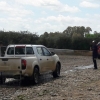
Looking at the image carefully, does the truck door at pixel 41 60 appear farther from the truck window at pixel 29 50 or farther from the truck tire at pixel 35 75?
the truck tire at pixel 35 75

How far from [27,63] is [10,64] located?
732mm

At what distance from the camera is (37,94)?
12.0 metres

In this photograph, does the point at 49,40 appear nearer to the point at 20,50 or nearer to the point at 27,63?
the point at 20,50

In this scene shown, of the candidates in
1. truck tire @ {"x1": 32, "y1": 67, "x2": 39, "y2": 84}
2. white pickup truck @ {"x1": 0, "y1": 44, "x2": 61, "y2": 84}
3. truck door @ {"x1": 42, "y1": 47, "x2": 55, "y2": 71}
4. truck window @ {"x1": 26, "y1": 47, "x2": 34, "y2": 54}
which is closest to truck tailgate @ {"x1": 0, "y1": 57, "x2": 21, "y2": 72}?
white pickup truck @ {"x1": 0, "y1": 44, "x2": 61, "y2": 84}

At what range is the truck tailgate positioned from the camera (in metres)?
14.6

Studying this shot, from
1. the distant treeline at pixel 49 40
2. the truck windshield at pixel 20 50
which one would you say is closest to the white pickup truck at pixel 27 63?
the truck windshield at pixel 20 50

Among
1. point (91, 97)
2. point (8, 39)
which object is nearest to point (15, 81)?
point (91, 97)

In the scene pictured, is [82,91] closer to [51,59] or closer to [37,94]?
[37,94]

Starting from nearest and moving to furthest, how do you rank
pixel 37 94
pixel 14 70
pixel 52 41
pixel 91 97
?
pixel 91 97
pixel 37 94
pixel 14 70
pixel 52 41

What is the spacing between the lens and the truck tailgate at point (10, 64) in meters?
14.6

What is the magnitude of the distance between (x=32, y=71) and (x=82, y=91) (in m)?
3.30

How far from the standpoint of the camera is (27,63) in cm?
1469

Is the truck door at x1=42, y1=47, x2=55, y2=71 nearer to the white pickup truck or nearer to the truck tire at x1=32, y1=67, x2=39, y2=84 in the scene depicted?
the white pickup truck

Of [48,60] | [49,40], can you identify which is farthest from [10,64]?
[49,40]
